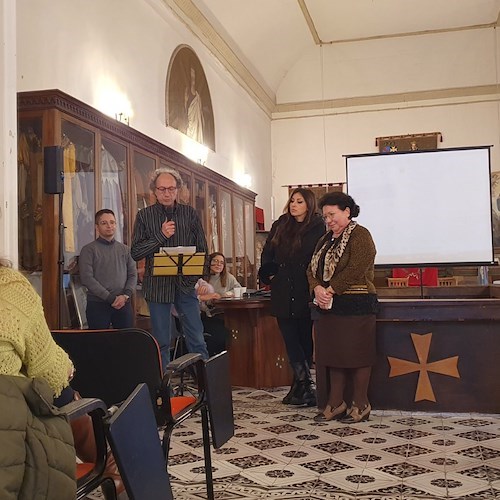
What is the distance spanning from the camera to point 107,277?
209 inches

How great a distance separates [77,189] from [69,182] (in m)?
0.13

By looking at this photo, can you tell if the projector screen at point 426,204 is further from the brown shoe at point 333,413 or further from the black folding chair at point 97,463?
the black folding chair at point 97,463

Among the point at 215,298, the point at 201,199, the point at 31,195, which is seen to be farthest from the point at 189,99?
the point at 31,195

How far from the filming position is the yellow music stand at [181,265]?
169 inches

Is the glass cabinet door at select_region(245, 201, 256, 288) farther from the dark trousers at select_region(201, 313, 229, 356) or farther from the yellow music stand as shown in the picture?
the yellow music stand

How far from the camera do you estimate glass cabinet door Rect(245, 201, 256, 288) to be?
10739mm

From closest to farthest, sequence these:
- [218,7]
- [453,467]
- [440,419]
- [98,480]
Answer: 1. [98,480]
2. [453,467]
3. [440,419]
4. [218,7]

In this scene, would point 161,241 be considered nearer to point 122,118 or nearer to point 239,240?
point 122,118

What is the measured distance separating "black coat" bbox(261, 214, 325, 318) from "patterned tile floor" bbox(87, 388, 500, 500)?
737mm

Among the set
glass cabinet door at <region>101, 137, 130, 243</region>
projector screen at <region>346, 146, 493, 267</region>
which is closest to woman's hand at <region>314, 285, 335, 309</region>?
projector screen at <region>346, 146, 493, 267</region>

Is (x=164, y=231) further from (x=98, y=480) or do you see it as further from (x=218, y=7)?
(x=218, y=7)

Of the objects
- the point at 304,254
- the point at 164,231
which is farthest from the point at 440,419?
the point at 164,231

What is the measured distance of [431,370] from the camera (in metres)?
4.48

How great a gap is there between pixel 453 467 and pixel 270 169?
11111 millimetres
